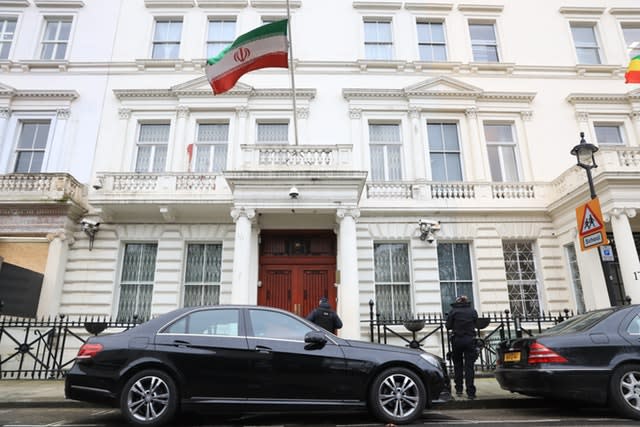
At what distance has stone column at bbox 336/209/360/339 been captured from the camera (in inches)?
383

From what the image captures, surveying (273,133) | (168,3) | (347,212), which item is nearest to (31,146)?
(168,3)

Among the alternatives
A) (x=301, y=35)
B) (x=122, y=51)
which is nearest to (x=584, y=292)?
(x=301, y=35)

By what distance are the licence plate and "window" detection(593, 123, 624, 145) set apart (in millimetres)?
12297

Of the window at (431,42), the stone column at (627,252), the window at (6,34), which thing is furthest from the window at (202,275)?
the stone column at (627,252)

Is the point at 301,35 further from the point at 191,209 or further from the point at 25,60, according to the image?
the point at 25,60

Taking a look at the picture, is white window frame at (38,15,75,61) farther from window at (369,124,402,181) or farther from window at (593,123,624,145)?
window at (593,123,624,145)

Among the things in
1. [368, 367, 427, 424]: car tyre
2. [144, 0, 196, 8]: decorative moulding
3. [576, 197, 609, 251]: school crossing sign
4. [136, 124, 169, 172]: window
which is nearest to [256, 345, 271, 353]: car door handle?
[368, 367, 427, 424]: car tyre

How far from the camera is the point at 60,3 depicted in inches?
640

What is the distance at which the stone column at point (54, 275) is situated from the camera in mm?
12094

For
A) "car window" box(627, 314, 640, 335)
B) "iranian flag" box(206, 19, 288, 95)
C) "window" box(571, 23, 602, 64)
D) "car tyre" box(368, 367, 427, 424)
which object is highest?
"window" box(571, 23, 602, 64)

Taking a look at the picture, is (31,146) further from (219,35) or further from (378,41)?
(378,41)

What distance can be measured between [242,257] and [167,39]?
1117 centimetres

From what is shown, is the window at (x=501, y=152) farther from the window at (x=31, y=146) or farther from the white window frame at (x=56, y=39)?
the white window frame at (x=56, y=39)

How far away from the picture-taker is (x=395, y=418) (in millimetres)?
5246
